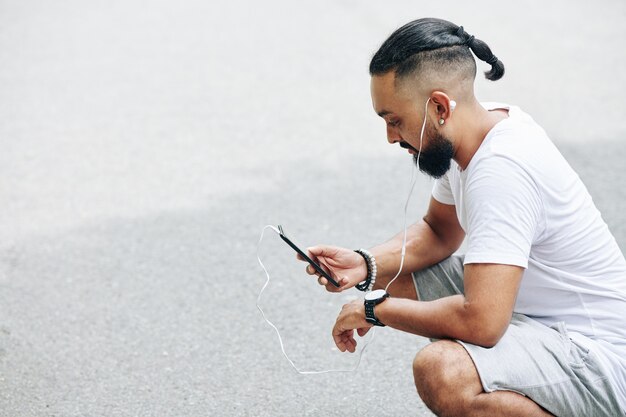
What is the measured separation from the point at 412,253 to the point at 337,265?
0.28 meters

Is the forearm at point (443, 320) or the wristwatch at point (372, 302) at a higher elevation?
the forearm at point (443, 320)

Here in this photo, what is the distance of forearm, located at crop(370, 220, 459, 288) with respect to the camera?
3.20 m

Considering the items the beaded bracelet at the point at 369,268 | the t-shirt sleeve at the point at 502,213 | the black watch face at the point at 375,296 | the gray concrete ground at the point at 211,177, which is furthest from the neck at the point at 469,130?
the gray concrete ground at the point at 211,177

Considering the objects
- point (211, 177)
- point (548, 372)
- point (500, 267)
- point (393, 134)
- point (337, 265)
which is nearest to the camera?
point (500, 267)

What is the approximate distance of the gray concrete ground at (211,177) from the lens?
11.8 ft

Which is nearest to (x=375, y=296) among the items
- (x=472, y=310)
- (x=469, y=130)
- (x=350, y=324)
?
(x=350, y=324)

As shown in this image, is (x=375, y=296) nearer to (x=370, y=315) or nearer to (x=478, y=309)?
(x=370, y=315)

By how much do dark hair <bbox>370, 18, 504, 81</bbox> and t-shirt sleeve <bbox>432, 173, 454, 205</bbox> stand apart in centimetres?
47

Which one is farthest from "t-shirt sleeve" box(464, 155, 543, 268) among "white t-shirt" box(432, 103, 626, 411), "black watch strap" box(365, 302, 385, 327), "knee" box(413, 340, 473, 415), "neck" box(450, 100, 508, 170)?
"black watch strap" box(365, 302, 385, 327)

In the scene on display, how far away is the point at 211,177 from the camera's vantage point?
556 cm

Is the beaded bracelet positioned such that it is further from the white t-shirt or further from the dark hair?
the dark hair

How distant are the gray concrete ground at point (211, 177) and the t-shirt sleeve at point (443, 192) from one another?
0.75 m

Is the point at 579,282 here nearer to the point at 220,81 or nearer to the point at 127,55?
the point at 220,81

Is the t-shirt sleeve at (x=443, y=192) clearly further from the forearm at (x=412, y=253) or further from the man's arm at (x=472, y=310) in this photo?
the man's arm at (x=472, y=310)
